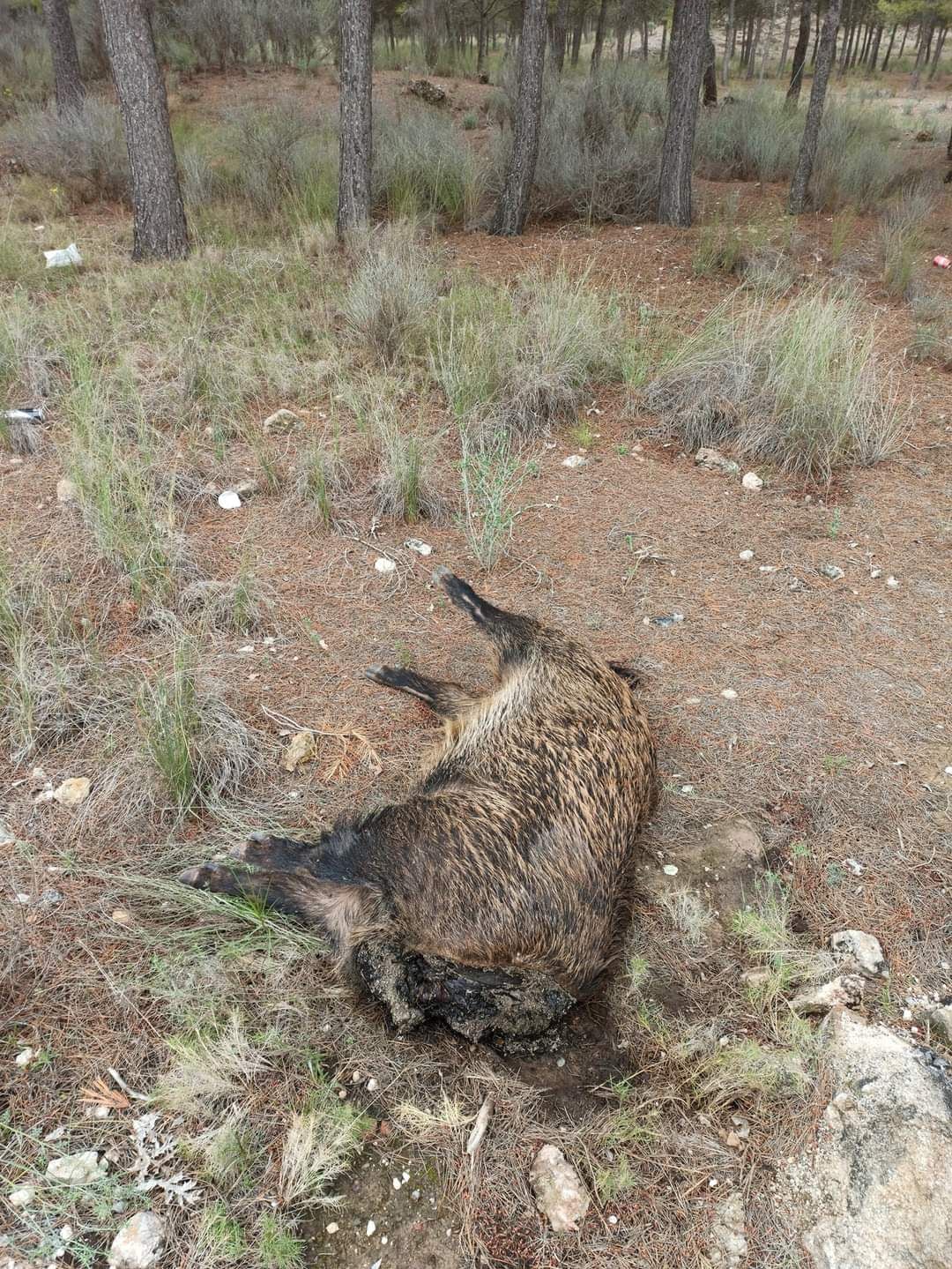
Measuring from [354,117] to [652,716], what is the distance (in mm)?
6302

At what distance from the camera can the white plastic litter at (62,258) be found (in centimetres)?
654

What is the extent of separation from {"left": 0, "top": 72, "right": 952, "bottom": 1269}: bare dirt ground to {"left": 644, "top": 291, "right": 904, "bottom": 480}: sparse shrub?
0.61 ft

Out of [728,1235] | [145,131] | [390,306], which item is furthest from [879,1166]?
[145,131]

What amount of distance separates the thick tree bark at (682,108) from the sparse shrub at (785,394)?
399cm

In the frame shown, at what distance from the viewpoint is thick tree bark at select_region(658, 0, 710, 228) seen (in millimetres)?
7555

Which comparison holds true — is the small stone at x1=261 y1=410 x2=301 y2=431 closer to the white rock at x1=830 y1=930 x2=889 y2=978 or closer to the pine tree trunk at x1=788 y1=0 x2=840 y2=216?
the white rock at x1=830 y1=930 x2=889 y2=978

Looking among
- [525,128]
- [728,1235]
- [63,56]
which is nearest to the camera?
[728,1235]

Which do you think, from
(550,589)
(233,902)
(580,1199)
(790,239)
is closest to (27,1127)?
(233,902)

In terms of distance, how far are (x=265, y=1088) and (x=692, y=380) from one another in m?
4.39

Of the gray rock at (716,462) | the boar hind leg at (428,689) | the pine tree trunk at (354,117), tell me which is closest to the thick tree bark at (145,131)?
the pine tree trunk at (354,117)

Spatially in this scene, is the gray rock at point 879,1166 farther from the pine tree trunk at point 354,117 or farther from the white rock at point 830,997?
the pine tree trunk at point 354,117

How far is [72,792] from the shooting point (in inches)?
104

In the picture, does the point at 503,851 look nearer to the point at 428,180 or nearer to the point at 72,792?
the point at 72,792

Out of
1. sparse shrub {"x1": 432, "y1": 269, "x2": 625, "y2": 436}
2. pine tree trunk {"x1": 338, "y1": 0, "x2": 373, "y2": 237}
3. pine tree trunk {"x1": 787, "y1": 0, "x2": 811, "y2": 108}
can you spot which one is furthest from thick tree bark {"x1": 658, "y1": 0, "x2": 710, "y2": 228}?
pine tree trunk {"x1": 787, "y1": 0, "x2": 811, "y2": 108}
